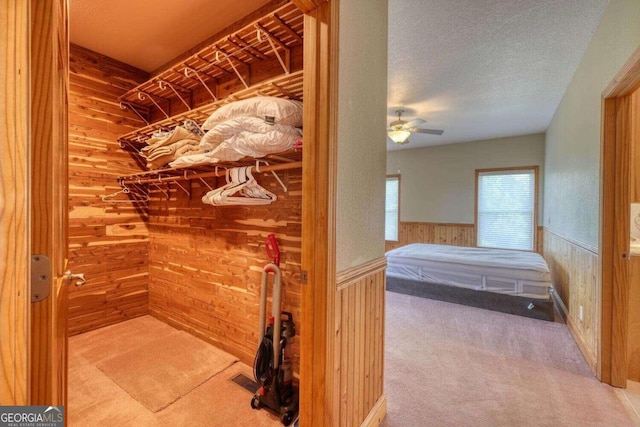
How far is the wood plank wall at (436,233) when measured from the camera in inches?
233

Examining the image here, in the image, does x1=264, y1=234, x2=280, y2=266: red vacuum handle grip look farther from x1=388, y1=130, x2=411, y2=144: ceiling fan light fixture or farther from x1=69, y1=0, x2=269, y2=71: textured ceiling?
x1=388, y1=130, x2=411, y2=144: ceiling fan light fixture

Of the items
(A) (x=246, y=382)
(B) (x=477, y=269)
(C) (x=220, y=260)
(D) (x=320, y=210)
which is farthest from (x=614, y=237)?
(C) (x=220, y=260)

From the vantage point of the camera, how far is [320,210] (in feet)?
4.14

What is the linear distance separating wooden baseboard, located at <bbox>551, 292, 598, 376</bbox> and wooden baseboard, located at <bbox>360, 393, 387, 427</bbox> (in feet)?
5.63

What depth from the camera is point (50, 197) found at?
0.56 m

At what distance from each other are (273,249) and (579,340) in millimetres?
2895

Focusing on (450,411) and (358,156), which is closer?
(358,156)

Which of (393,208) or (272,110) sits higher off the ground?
→ (272,110)

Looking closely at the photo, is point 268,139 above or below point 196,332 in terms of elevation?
above

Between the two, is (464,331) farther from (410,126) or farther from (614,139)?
(410,126)

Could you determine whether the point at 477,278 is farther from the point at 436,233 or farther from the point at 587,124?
the point at 436,233

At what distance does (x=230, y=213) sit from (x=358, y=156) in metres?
1.42

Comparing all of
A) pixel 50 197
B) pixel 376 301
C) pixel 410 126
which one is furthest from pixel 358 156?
pixel 410 126

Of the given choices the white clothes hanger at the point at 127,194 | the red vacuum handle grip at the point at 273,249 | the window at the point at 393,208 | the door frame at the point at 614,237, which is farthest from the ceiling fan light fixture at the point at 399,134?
the white clothes hanger at the point at 127,194
